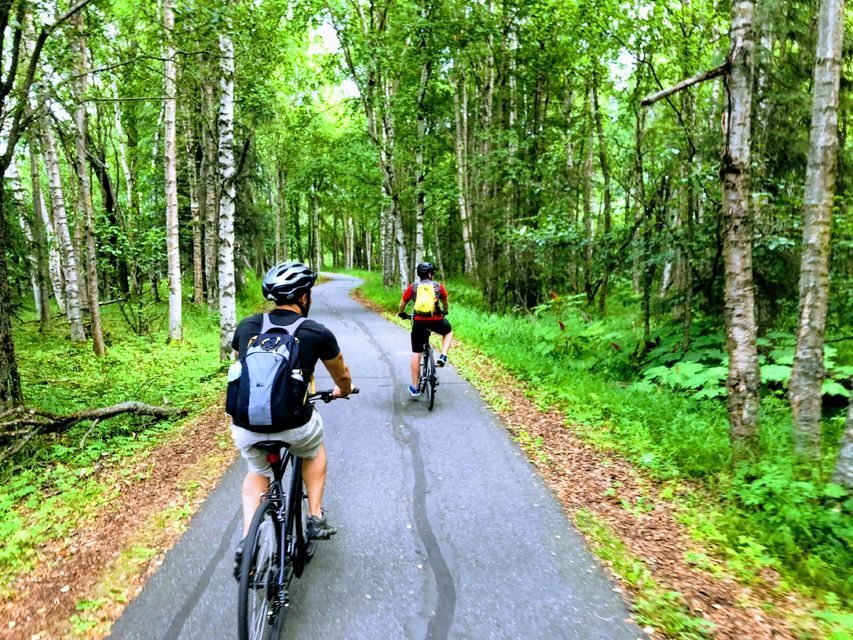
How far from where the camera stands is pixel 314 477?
3.54 meters

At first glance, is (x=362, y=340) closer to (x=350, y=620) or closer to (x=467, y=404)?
(x=467, y=404)

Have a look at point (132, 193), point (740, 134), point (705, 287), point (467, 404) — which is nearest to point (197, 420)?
point (467, 404)

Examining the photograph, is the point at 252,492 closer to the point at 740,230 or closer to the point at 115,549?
the point at 115,549

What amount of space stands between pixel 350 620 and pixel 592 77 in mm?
13502

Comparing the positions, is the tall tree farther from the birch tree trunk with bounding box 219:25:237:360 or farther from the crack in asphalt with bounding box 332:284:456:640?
the crack in asphalt with bounding box 332:284:456:640

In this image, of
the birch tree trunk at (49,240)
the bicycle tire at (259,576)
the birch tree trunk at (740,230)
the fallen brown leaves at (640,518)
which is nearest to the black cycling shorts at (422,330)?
the fallen brown leaves at (640,518)

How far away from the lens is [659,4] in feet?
30.0

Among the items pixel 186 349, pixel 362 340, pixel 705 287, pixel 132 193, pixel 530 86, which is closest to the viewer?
pixel 705 287

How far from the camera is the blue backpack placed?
9.44 ft

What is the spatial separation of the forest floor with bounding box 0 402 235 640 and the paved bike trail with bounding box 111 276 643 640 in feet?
0.53

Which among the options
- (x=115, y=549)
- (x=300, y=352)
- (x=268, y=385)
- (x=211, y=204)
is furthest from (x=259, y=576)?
(x=211, y=204)

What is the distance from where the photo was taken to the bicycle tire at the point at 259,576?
2584 millimetres

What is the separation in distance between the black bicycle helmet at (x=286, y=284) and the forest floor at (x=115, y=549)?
90.5 inches

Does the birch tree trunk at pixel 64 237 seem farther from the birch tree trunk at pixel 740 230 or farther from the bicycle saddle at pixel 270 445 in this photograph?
the birch tree trunk at pixel 740 230
